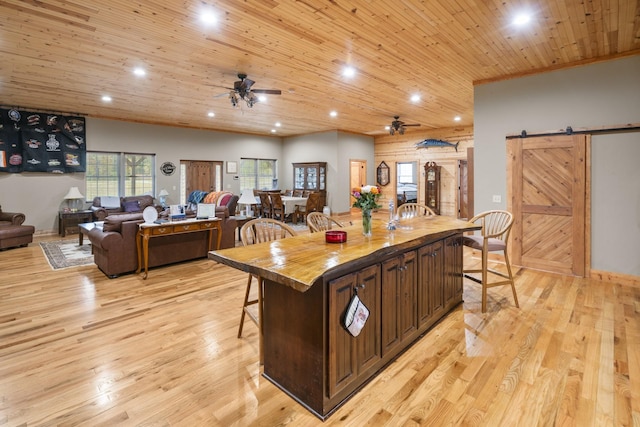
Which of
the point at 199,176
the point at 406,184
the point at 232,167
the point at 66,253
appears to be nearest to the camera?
the point at 66,253

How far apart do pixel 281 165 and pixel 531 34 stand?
989cm

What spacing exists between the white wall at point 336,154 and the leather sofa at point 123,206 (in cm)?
526

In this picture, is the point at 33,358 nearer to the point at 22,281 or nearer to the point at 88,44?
the point at 22,281

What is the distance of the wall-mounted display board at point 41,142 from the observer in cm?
725

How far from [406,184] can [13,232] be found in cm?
1156

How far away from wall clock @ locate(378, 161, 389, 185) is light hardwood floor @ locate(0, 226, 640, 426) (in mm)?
8341

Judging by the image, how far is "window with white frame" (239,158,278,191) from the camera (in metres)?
11.7

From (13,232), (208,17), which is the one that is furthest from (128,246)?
(13,232)

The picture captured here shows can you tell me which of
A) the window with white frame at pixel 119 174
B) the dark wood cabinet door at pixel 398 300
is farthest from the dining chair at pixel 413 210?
the window with white frame at pixel 119 174

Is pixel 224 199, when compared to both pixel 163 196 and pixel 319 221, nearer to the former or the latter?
pixel 163 196

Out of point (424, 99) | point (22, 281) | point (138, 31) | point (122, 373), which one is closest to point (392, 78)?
point (424, 99)

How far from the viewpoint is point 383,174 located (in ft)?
39.4

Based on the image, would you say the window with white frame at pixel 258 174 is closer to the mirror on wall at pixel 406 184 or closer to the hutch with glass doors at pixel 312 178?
the hutch with glass doors at pixel 312 178

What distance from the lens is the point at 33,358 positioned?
2.51m
